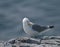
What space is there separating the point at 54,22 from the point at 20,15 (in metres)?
2.79

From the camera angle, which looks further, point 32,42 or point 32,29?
point 32,29

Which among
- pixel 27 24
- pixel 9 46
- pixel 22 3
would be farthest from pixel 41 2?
pixel 9 46

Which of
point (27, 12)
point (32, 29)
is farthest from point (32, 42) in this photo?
point (27, 12)

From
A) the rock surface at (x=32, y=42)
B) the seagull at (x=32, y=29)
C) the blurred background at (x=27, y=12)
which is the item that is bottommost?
the rock surface at (x=32, y=42)

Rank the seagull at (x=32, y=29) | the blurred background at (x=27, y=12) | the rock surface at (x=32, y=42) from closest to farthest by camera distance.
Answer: the rock surface at (x=32, y=42), the seagull at (x=32, y=29), the blurred background at (x=27, y=12)

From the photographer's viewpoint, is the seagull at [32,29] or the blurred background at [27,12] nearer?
the seagull at [32,29]

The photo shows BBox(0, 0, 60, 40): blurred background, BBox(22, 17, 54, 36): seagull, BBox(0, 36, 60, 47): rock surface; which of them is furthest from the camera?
BBox(0, 0, 60, 40): blurred background

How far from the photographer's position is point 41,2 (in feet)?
94.8

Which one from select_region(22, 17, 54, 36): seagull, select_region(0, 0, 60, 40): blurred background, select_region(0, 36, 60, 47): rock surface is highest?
select_region(0, 0, 60, 40): blurred background

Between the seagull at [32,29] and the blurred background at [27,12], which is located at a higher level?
the blurred background at [27,12]

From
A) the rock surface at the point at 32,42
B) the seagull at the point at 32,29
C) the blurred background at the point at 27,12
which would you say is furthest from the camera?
the blurred background at the point at 27,12

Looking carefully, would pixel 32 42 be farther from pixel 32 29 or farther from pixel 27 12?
pixel 27 12

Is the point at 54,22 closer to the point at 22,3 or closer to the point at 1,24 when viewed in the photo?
the point at 1,24

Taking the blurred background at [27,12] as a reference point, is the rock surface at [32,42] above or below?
below
